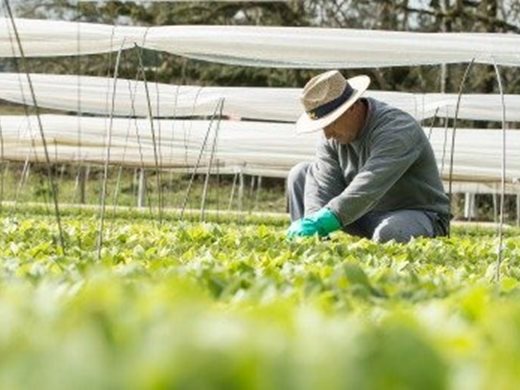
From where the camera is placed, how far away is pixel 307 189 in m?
6.20

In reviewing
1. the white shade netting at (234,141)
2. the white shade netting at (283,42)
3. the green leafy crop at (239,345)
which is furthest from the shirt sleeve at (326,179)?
the white shade netting at (234,141)

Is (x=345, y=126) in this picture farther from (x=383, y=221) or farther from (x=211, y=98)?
(x=211, y=98)

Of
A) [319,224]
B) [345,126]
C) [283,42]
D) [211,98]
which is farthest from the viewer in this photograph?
[211,98]

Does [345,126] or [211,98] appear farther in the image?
[211,98]

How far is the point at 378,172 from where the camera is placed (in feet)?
18.1

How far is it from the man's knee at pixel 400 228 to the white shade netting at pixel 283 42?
1109 millimetres

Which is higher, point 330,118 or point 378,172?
point 330,118

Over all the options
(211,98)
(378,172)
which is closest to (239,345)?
(378,172)

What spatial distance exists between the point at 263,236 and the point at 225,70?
18.7 meters

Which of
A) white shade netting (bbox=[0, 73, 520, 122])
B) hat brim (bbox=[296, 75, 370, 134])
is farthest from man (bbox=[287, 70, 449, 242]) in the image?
white shade netting (bbox=[0, 73, 520, 122])

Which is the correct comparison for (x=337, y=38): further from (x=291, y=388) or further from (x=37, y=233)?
(x=291, y=388)

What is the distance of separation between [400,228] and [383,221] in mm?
114

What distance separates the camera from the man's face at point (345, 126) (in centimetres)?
576

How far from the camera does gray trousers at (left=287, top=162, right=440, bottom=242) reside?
233 inches
